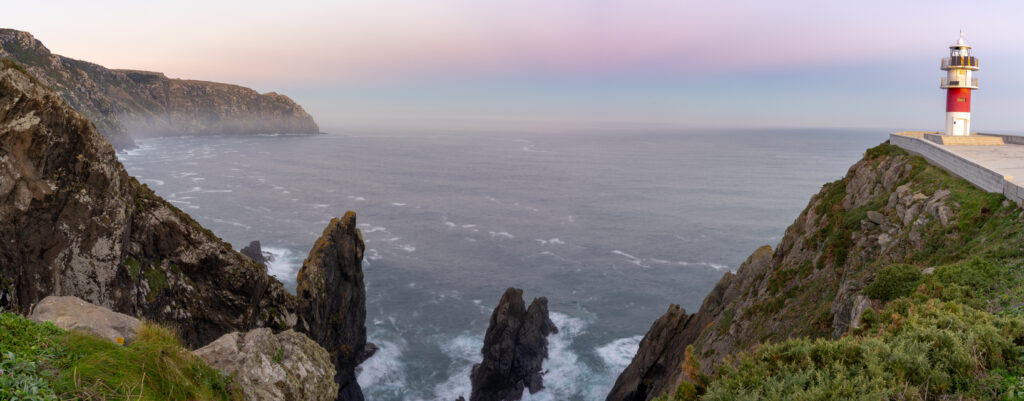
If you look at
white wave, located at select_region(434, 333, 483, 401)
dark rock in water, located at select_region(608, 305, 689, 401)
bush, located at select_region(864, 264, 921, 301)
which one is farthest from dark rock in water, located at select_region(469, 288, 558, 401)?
bush, located at select_region(864, 264, 921, 301)

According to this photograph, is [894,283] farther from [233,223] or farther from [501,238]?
[233,223]

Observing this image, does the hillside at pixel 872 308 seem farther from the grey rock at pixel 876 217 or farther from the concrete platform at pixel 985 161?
the concrete platform at pixel 985 161

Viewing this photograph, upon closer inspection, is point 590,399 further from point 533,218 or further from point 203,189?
point 203,189

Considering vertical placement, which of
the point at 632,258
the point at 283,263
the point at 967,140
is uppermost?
the point at 967,140

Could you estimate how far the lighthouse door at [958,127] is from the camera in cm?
4131

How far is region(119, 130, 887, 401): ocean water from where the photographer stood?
47.0 meters

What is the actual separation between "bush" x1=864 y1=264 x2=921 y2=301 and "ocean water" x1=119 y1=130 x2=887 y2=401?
91.9 feet

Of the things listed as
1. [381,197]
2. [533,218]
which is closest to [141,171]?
[381,197]

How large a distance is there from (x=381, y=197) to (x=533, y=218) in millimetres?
35941

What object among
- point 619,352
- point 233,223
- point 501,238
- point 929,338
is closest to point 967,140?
point 619,352

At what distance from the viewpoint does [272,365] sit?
12.4 m

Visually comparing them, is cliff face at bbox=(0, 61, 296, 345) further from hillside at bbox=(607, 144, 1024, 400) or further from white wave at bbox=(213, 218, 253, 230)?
white wave at bbox=(213, 218, 253, 230)

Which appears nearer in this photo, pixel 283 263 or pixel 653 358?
pixel 653 358

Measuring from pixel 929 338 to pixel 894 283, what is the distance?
20.6ft
